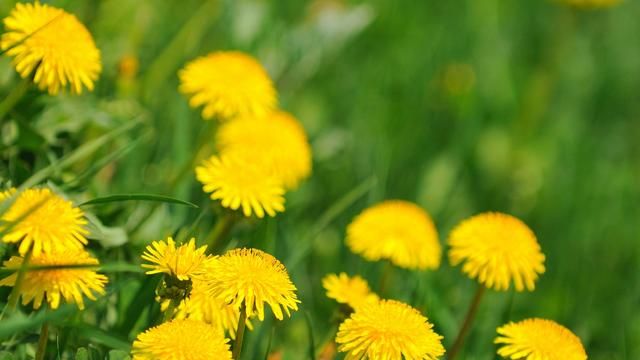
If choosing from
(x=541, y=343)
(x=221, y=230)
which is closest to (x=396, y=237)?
(x=221, y=230)

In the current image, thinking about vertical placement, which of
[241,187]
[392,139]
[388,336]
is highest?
[392,139]

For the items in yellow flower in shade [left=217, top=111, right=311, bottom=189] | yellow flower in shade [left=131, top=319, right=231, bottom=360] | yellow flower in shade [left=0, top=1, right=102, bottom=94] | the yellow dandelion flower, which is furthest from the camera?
the yellow dandelion flower

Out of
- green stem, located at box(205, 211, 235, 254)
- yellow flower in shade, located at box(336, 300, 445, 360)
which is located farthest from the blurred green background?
yellow flower in shade, located at box(336, 300, 445, 360)

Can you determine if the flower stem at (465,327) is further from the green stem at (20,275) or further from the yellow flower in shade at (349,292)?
the green stem at (20,275)

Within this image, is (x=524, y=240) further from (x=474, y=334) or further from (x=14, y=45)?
(x=14, y=45)

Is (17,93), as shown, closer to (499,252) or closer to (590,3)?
(499,252)

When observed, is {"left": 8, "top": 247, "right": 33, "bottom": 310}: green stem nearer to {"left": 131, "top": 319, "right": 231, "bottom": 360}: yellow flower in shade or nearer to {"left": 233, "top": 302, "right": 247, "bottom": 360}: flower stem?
{"left": 131, "top": 319, "right": 231, "bottom": 360}: yellow flower in shade

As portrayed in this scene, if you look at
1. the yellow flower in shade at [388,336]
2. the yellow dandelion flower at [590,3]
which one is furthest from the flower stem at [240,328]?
the yellow dandelion flower at [590,3]
